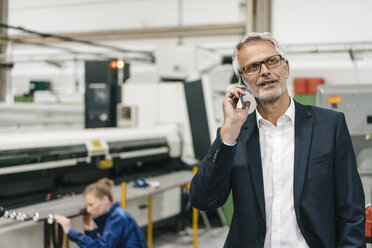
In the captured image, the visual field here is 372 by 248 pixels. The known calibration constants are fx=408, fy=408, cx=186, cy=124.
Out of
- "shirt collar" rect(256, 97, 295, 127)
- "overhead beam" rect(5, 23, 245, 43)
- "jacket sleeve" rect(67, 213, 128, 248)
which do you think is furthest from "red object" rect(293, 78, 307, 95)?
"shirt collar" rect(256, 97, 295, 127)

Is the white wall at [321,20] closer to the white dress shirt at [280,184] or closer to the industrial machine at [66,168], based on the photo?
the industrial machine at [66,168]

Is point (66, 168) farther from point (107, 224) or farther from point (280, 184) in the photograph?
point (280, 184)

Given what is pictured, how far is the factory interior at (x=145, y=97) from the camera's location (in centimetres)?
289

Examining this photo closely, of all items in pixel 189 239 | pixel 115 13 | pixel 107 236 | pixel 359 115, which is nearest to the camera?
pixel 359 115

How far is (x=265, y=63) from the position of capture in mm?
1278

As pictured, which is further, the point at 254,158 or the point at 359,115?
the point at 359,115

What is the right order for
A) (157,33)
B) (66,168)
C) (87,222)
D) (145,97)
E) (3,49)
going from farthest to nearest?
(3,49), (157,33), (145,97), (66,168), (87,222)

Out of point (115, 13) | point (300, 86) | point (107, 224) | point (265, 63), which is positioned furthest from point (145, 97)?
point (115, 13)

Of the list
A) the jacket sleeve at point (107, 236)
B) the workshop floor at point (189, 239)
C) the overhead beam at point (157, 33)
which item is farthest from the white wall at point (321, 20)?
the jacket sleeve at point (107, 236)

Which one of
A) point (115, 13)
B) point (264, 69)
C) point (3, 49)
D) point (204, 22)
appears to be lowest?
point (264, 69)

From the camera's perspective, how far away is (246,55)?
4.28ft

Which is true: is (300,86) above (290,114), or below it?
above

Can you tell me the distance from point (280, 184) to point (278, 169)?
0.05 m

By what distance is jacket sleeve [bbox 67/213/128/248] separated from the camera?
2598mm
